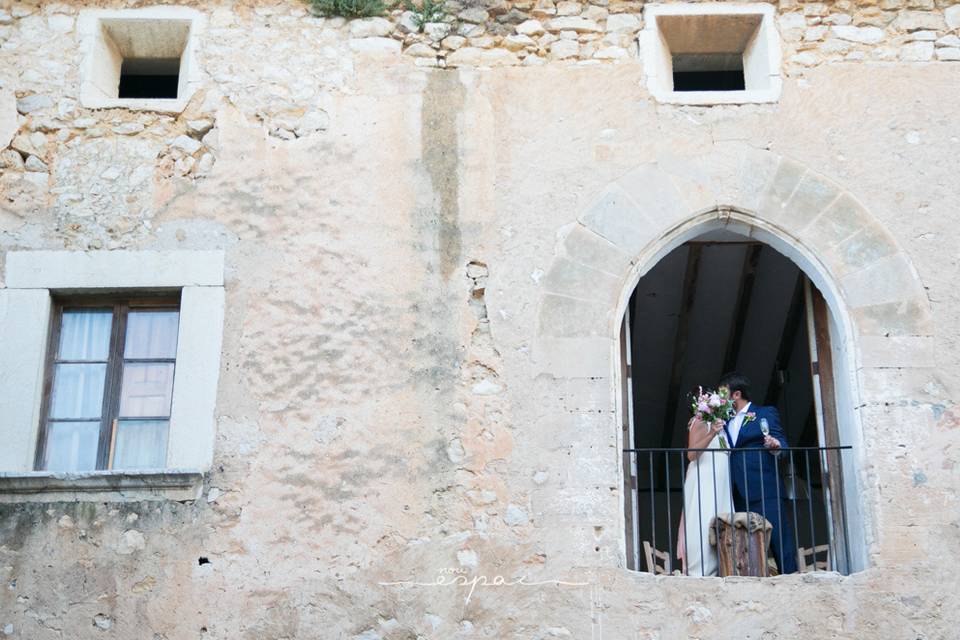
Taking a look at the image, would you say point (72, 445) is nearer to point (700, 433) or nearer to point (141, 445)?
point (141, 445)

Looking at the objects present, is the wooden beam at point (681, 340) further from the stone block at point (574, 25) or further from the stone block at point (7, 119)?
the stone block at point (7, 119)

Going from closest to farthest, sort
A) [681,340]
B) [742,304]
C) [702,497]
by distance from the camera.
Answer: [702,497], [742,304], [681,340]

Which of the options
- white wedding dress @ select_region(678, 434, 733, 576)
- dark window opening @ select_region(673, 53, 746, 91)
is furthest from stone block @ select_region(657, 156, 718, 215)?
white wedding dress @ select_region(678, 434, 733, 576)

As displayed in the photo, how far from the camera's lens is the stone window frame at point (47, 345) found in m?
7.94

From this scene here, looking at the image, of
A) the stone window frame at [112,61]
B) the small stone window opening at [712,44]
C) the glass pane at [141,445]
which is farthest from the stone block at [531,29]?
the glass pane at [141,445]

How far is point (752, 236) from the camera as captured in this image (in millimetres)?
8641

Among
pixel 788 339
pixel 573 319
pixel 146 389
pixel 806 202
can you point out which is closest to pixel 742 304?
pixel 788 339

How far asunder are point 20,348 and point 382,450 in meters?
2.05

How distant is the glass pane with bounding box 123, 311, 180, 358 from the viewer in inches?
332

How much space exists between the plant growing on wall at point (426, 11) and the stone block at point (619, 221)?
1.50 meters

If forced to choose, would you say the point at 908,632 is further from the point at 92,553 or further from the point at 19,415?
the point at 19,415

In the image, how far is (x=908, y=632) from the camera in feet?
25.0

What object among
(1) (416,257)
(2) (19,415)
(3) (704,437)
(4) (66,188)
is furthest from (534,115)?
(2) (19,415)

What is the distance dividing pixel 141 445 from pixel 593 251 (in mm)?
2647
